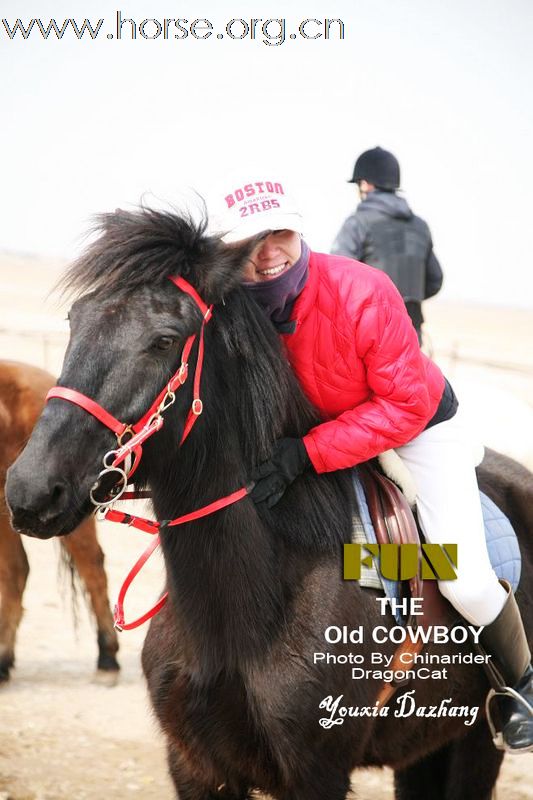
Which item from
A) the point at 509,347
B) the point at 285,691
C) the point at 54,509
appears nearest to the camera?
the point at 54,509

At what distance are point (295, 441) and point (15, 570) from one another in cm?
368

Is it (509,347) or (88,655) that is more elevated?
(88,655)

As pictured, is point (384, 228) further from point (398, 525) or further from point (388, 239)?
point (398, 525)

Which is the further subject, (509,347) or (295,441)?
(509,347)

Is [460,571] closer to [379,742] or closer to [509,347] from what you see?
[379,742]

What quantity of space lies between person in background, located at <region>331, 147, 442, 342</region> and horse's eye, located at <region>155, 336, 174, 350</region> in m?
3.72

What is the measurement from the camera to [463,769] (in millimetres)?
3527

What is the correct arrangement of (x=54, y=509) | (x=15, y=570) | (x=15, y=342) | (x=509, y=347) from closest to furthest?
(x=54, y=509), (x=15, y=570), (x=15, y=342), (x=509, y=347)

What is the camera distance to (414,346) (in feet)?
8.98

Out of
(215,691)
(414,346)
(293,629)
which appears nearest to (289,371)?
(414,346)

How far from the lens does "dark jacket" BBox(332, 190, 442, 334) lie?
6023 mm

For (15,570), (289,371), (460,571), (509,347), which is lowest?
(509,347)

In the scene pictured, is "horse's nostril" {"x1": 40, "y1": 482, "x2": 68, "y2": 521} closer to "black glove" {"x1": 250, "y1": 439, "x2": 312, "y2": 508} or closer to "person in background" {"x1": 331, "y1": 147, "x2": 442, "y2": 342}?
"black glove" {"x1": 250, "y1": 439, "x2": 312, "y2": 508}

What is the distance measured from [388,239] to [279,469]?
12.0ft
